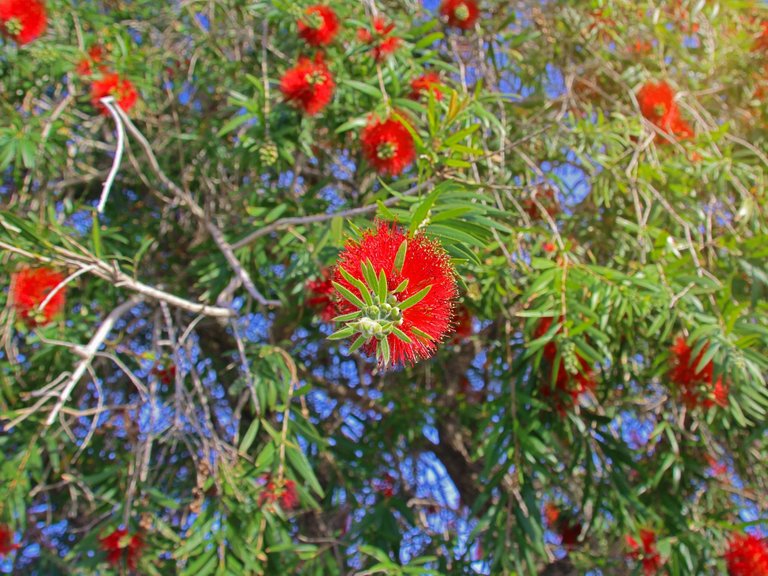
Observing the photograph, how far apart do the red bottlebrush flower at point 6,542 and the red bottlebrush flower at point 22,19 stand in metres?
1.78

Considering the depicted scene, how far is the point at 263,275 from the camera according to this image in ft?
8.18

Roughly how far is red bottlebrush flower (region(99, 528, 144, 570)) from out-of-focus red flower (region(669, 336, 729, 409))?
1.79m

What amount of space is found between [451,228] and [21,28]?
209 centimetres

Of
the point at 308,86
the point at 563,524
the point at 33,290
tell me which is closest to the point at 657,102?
the point at 308,86

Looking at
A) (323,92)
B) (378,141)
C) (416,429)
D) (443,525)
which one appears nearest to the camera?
(378,141)

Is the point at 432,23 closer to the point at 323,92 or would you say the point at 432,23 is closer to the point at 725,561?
the point at 323,92

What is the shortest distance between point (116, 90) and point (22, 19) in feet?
1.46

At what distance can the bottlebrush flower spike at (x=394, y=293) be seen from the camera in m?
0.98

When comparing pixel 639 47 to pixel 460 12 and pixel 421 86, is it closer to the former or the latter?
A: pixel 460 12

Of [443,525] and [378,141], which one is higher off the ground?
[378,141]

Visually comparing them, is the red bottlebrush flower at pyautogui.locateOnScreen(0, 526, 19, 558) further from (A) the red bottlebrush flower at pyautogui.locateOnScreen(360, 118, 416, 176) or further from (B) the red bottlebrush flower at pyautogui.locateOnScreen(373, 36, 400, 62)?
(B) the red bottlebrush flower at pyautogui.locateOnScreen(373, 36, 400, 62)

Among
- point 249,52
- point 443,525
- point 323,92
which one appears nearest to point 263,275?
point 323,92

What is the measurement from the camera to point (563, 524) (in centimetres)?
291

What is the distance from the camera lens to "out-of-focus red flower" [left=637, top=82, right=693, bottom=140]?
2.70m
